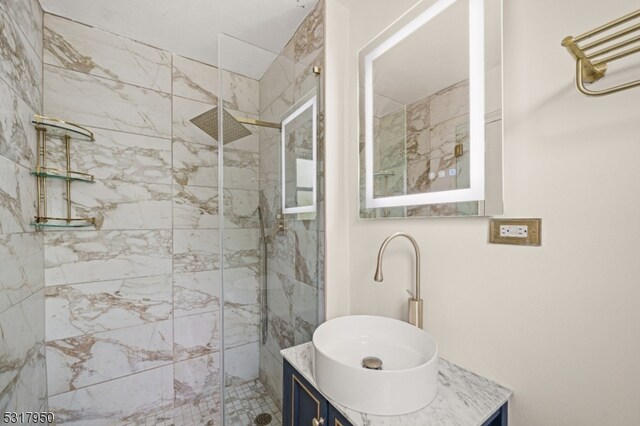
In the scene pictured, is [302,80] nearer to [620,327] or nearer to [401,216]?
[401,216]

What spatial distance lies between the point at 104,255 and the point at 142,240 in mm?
227

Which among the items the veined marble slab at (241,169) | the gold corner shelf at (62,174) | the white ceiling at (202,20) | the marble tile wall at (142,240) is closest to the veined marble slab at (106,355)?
the marble tile wall at (142,240)

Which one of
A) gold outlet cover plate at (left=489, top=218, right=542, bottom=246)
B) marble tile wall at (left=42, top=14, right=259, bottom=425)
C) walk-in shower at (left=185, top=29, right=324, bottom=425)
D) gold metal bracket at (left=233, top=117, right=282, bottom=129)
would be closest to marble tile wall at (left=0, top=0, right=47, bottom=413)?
marble tile wall at (left=42, top=14, right=259, bottom=425)

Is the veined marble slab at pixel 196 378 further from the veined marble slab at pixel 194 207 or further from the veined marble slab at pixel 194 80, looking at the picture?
the veined marble slab at pixel 194 80

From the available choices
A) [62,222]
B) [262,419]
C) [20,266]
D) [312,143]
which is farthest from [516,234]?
[62,222]

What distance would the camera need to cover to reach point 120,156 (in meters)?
1.75

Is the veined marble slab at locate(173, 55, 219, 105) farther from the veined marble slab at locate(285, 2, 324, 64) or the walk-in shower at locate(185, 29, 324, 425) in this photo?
the veined marble slab at locate(285, 2, 324, 64)

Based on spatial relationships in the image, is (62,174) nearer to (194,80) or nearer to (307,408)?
(194,80)

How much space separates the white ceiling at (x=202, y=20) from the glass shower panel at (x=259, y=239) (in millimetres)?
19

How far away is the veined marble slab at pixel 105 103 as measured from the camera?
1576 mm

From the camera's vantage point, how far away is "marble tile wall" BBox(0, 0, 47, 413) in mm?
1092

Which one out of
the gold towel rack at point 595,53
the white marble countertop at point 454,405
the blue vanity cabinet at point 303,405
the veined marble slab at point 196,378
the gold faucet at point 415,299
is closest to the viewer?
the gold towel rack at point 595,53

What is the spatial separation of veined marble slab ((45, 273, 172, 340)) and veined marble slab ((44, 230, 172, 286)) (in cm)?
5

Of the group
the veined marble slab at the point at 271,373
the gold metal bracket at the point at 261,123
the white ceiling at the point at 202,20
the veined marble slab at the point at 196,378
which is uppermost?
the white ceiling at the point at 202,20
